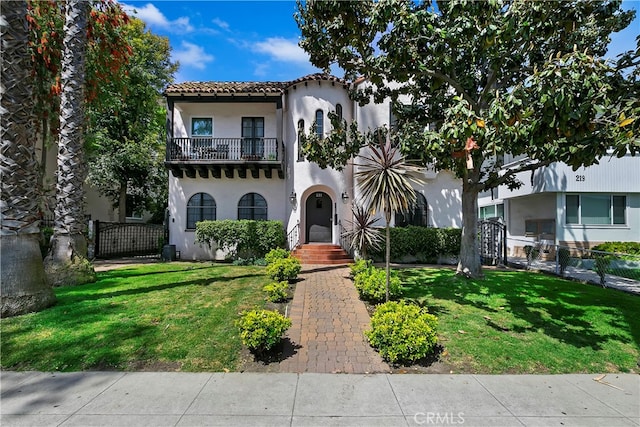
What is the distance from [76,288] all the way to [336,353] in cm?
720

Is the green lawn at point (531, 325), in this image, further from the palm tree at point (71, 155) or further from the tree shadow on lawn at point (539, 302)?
the palm tree at point (71, 155)

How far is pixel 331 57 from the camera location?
29.6ft

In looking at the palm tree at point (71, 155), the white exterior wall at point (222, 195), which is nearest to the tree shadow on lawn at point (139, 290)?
the palm tree at point (71, 155)

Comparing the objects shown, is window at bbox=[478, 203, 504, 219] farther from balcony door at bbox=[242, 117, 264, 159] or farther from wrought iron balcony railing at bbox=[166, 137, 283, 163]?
balcony door at bbox=[242, 117, 264, 159]

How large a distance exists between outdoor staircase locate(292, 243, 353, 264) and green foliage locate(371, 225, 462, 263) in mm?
1420

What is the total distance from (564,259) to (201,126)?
56.0 ft

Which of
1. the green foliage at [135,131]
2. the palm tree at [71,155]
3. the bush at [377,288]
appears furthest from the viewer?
the green foliage at [135,131]

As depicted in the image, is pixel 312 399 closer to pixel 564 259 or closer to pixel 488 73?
pixel 488 73

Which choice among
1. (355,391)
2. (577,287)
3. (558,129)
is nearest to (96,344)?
(355,391)

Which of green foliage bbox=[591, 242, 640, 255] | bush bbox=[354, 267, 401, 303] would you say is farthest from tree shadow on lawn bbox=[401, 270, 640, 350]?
green foliage bbox=[591, 242, 640, 255]

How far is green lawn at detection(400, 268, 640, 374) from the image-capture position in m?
5.08

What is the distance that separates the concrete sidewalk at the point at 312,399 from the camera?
3518mm

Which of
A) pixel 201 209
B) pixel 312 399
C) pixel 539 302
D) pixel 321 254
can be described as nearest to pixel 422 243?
pixel 321 254

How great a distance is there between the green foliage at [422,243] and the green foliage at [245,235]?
452 cm
